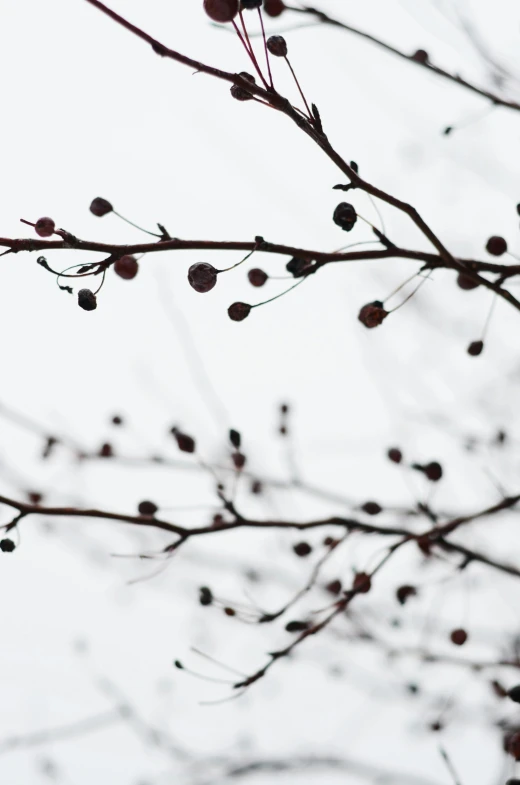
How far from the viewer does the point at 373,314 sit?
116cm

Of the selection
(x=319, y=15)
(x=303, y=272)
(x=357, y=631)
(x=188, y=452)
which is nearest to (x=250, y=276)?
(x=303, y=272)

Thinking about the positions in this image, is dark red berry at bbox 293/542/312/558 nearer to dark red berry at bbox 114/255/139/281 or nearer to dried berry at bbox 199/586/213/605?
dried berry at bbox 199/586/213/605

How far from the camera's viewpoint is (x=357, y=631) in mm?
2373

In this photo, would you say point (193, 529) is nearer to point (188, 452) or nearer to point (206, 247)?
point (188, 452)

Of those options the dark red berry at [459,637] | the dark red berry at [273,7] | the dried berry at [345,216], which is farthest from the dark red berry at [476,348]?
the dark red berry at [273,7]

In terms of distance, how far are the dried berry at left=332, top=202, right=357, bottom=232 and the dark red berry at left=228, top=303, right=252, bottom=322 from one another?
0.20m

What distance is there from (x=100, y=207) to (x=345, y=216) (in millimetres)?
438

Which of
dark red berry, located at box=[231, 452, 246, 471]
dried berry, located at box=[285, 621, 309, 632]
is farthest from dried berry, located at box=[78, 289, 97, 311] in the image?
dried berry, located at box=[285, 621, 309, 632]

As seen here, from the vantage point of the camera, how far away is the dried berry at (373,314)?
116 centimetres

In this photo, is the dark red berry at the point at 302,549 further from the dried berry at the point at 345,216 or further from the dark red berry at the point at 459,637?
the dried berry at the point at 345,216

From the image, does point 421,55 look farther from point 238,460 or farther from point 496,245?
point 238,460

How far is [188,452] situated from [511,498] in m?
0.69

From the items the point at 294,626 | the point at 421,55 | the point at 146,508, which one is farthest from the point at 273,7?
the point at 294,626

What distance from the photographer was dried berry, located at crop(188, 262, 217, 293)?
1.06 m
